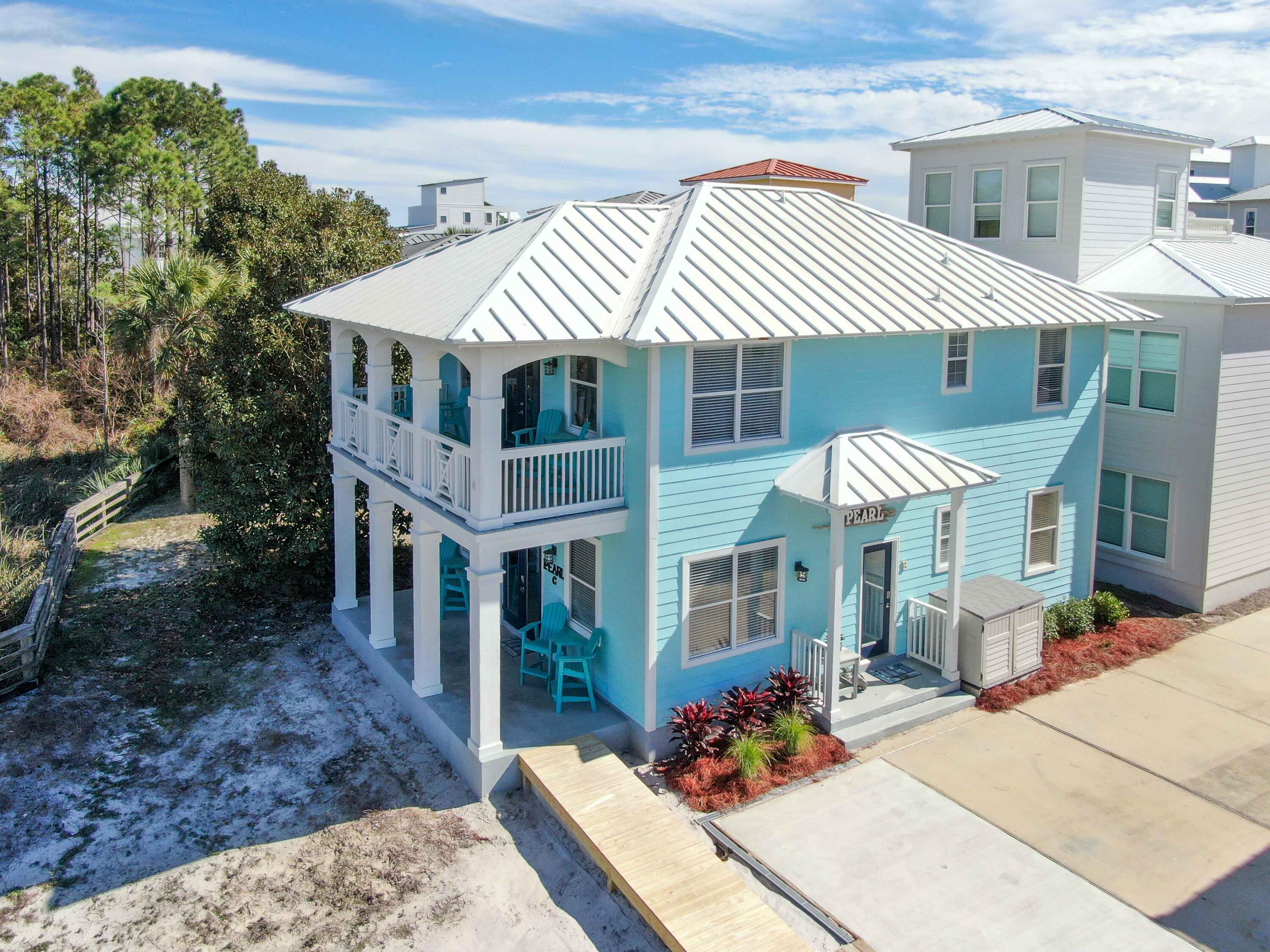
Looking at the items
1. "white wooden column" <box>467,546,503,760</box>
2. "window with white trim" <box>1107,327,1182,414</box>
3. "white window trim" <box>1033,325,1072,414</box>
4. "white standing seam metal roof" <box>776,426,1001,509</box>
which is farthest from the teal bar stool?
"window with white trim" <box>1107,327,1182,414</box>

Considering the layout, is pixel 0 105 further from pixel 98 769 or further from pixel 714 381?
pixel 714 381

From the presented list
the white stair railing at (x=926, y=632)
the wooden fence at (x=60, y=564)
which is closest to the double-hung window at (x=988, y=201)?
the white stair railing at (x=926, y=632)

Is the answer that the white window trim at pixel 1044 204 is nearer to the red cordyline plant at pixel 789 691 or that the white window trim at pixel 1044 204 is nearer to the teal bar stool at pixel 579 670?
the red cordyline plant at pixel 789 691

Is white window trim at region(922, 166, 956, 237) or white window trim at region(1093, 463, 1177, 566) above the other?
white window trim at region(922, 166, 956, 237)

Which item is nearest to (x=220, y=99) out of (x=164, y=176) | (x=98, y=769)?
(x=164, y=176)

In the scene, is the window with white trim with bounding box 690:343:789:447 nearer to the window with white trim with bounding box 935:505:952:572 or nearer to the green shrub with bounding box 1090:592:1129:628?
the window with white trim with bounding box 935:505:952:572

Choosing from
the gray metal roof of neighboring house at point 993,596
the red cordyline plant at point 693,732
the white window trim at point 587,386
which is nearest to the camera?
the red cordyline plant at point 693,732
